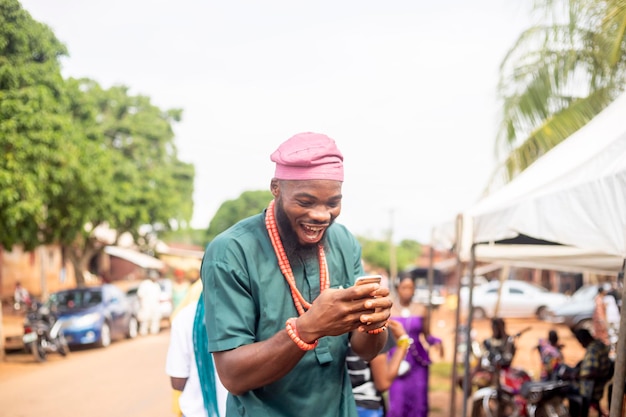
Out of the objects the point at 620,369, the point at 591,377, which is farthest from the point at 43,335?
the point at 620,369

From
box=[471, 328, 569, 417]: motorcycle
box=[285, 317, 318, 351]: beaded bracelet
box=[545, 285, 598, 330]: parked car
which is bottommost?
box=[545, 285, 598, 330]: parked car

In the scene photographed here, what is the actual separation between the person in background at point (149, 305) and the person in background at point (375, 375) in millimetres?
14458

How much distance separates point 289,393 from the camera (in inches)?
75.4

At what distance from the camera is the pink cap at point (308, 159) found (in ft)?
6.20

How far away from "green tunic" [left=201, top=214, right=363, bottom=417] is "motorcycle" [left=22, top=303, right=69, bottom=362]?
1231 cm

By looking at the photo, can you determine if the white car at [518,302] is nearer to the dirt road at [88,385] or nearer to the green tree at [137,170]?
the green tree at [137,170]

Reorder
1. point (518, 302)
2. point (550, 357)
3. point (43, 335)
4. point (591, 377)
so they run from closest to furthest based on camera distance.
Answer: point (591, 377) → point (550, 357) → point (43, 335) → point (518, 302)

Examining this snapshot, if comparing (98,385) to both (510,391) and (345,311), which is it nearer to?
(510,391)

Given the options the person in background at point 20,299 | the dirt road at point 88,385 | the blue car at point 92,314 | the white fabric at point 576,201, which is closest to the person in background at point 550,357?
the white fabric at point 576,201

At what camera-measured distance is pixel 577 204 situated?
392cm

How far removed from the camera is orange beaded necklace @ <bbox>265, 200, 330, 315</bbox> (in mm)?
1944

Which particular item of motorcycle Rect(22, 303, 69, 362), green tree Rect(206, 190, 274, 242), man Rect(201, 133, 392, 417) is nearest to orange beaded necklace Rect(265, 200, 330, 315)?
man Rect(201, 133, 392, 417)

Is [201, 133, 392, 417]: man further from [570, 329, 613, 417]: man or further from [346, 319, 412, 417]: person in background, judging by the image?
[570, 329, 613, 417]: man

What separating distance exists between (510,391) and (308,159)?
19.9ft
